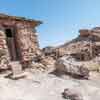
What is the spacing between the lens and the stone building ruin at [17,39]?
11148 mm

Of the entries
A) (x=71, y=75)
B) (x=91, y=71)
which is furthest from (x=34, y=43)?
(x=91, y=71)

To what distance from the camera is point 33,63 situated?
41.1ft

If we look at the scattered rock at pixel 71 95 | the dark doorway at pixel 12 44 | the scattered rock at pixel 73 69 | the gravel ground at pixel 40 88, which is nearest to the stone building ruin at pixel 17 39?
the dark doorway at pixel 12 44

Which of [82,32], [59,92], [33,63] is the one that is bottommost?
[59,92]

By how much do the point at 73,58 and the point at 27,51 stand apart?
4.58 metres

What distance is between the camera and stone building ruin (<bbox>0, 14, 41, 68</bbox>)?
11.1m

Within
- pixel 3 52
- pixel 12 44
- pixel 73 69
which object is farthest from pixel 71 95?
pixel 12 44

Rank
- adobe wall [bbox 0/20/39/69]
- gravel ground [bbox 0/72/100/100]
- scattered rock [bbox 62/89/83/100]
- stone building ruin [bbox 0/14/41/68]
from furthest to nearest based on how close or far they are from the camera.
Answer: stone building ruin [bbox 0/14/41/68] < adobe wall [bbox 0/20/39/69] < gravel ground [bbox 0/72/100/100] < scattered rock [bbox 62/89/83/100]

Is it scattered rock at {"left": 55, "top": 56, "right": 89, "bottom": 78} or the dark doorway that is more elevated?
the dark doorway

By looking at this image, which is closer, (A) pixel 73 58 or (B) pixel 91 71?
(B) pixel 91 71

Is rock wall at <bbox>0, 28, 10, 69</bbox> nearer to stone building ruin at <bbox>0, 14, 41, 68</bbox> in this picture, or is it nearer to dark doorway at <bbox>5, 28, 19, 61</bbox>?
stone building ruin at <bbox>0, 14, 41, 68</bbox>

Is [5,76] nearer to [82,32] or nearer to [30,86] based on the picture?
[30,86]

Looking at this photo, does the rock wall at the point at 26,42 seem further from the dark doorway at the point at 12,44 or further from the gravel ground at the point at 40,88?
the gravel ground at the point at 40,88

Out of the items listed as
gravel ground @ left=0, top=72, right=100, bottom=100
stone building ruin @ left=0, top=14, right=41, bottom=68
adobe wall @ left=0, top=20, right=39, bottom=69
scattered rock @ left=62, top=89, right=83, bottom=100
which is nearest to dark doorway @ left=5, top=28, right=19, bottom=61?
stone building ruin @ left=0, top=14, right=41, bottom=68
